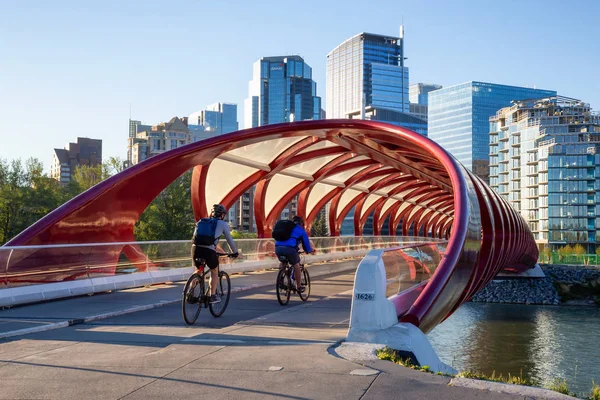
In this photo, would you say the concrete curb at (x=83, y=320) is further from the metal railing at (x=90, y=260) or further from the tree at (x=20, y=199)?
the tree at (x=20, y=199)

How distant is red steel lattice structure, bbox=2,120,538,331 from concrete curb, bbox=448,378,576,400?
3.47 meters

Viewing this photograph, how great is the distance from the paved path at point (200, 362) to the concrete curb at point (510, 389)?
0.45ft

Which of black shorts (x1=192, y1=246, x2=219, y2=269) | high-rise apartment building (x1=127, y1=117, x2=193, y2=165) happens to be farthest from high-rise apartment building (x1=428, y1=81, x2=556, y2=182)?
black shorts (x1=192, y1=246, x2=219, y2=269)

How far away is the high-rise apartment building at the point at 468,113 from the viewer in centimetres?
17812

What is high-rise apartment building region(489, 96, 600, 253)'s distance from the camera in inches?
3679

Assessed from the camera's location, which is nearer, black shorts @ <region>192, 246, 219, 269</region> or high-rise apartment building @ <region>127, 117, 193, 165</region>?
black shorts @ <region>192, 246, 219, 269</region>

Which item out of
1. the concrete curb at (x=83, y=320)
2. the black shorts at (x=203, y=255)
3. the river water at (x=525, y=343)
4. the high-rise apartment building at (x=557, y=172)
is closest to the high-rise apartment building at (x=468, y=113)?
the high-rise apartment building at (x=557, y=172)

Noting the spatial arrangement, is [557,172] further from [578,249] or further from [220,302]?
[220,302]

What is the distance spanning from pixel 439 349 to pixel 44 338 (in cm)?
1745

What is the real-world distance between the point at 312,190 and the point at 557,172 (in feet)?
210

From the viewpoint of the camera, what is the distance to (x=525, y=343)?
27.4 meters

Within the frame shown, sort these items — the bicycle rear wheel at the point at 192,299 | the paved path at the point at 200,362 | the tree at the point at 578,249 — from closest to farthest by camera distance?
the paved path at the point at 200,362, the bicycle rear wheel at the point at 192,299, the tree at the point at 578,249

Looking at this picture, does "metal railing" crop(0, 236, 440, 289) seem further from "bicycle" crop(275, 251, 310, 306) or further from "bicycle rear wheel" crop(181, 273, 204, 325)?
"bicycle" crop(275, 251, 310, 306)

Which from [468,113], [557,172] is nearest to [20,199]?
[557,172]
